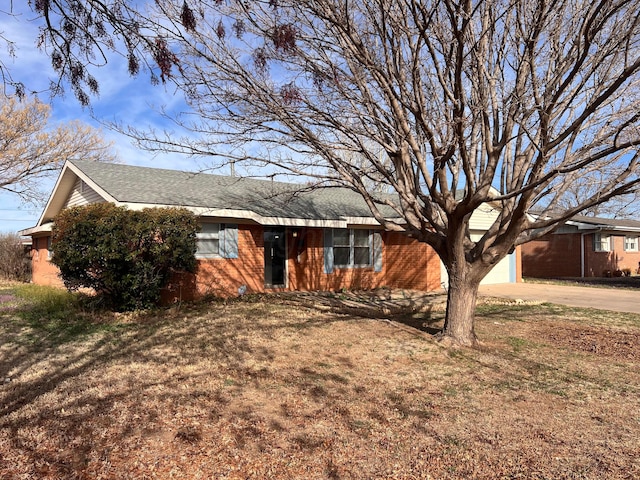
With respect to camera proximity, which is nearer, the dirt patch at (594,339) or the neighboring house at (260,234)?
the dirt patch at (594,339)

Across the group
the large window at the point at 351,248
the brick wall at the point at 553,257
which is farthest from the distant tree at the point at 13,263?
the brick wall at the point at 553,257

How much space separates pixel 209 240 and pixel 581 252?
20.9m

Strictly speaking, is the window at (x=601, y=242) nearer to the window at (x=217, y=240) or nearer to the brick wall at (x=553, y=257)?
the brick wall at (x=553, y=257)

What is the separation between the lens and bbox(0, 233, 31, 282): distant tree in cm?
1916

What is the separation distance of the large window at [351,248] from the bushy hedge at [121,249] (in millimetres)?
6208

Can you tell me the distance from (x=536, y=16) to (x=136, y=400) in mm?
7203

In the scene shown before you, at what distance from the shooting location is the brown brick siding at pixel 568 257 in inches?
979

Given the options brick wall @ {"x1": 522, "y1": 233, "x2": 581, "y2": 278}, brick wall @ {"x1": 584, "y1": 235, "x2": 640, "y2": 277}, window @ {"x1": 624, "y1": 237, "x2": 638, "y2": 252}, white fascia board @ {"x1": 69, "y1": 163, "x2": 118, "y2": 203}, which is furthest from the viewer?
window @ {"x1": 624, "y1": 237, "x2": 638, "y2": 252}

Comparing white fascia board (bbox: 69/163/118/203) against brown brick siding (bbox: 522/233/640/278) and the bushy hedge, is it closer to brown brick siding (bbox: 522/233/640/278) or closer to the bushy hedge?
the bushy hedge

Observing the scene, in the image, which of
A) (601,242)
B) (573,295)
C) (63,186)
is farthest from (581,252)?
(63,186)

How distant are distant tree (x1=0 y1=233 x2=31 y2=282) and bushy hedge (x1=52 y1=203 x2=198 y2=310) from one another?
37.2 feet

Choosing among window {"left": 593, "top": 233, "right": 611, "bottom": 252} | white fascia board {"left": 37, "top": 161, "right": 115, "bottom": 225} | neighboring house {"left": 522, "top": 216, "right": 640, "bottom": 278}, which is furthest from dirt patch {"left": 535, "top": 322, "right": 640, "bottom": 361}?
window {"left": 593, "top": 233, "right": 611, "bottom": 252}

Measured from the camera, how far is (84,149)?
26609mm

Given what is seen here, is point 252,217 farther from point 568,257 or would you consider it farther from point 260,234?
point 568,257
